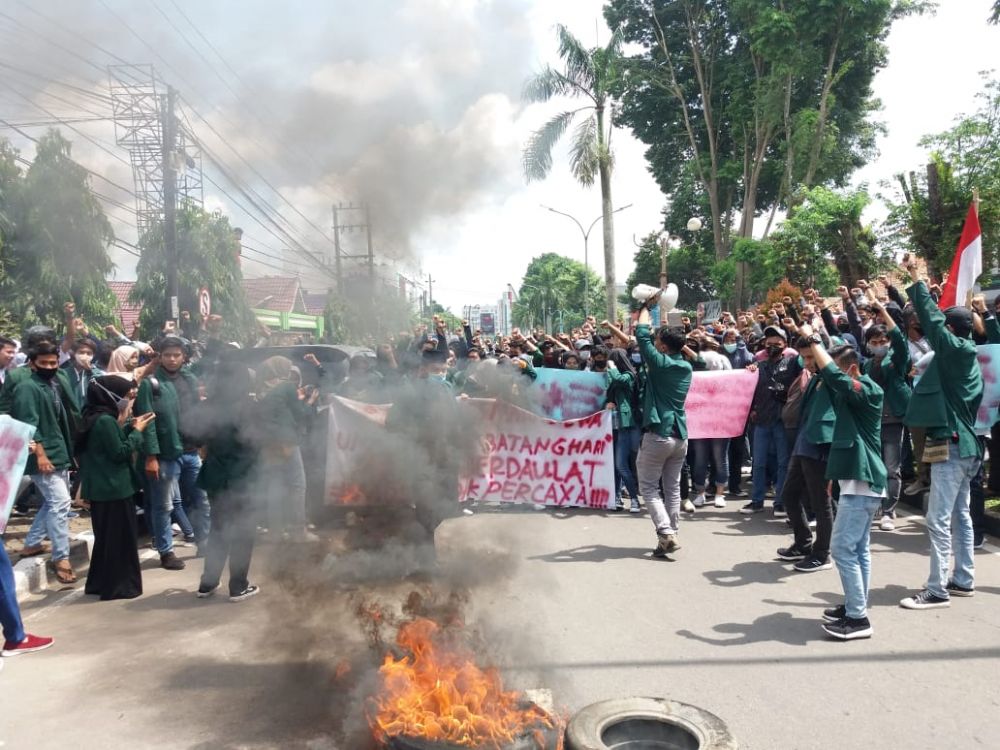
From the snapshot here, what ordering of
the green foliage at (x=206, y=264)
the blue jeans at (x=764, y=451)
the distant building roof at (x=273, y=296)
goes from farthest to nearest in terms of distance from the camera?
the green foliage at (x=206, y=264) < the distant building roof at (x=273, y=296) < the blue jeans at (x=764, y=451)

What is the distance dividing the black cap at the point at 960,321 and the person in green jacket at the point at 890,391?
63 centimetres

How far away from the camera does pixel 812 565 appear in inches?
219

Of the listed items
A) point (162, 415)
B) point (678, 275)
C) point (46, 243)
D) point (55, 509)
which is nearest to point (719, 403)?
point (162, 415)

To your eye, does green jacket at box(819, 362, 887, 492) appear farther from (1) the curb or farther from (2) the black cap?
(1) the curb

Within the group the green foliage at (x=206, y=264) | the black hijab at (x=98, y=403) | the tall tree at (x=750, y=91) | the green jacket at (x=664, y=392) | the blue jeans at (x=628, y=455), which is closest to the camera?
the black hijab at (x=98, y=403)

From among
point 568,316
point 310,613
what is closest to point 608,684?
point 310,613

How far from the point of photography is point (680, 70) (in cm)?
2600

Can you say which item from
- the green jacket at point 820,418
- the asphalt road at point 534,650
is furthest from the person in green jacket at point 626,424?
the green jacket at point 820,418

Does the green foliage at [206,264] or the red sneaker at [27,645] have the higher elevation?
the green foliage at [206,264]

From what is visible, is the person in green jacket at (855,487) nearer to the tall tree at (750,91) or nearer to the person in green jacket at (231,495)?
the person in green jacket at (231,495)

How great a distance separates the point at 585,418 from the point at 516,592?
3.24 meters

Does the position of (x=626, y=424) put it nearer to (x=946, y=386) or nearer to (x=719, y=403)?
(x=719, y=403)

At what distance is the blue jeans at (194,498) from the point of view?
20.5 ft

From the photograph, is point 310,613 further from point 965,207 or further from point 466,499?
point 965,207
